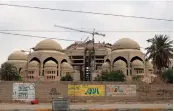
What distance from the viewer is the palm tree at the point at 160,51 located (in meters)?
54.6

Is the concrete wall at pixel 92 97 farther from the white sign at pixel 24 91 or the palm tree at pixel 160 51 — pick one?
the palm tree at pixel 160 51

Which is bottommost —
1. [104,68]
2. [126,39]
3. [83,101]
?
[83,101]

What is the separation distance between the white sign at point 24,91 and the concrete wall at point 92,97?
1.25 feet

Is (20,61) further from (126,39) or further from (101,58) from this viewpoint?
(126,39)

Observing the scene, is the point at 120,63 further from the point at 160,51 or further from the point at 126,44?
the point at 160,51

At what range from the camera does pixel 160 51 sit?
54.8 meters

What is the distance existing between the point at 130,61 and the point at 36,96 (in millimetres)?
63838

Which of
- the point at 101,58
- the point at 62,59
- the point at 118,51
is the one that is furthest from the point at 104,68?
the point at 101,58

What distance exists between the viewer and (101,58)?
117000mm

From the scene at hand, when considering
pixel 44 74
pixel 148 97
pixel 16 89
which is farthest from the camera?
pixel 44 74

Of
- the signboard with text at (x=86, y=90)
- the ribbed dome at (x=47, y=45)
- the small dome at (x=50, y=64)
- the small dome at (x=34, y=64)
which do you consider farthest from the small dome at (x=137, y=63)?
the signboard with text at (x=86, y=90)

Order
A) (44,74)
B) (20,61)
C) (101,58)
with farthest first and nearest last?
(101,58)
(20,61)
(44,74)

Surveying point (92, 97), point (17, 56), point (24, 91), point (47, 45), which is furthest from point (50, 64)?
point (24, 91)

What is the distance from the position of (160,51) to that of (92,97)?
24412 millimetres
